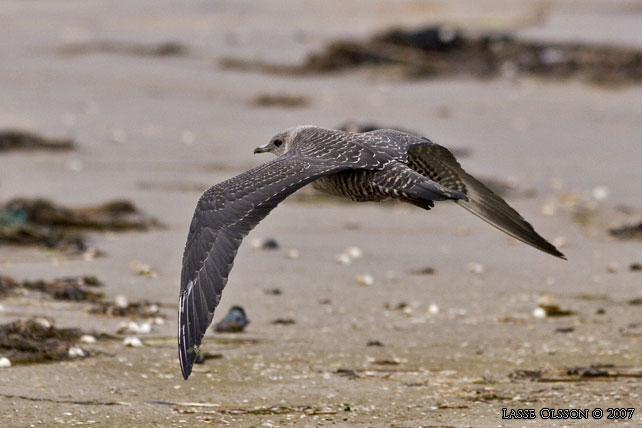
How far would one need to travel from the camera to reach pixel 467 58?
15.6 m

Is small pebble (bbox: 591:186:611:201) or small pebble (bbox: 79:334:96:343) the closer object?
small pebble (bbox: 79:334:96:343)

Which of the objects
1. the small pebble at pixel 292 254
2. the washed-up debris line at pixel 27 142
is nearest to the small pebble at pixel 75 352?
the small pebble at pixel 292 254

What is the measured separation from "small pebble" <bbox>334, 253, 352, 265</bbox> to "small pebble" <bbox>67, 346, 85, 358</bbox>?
2759mm

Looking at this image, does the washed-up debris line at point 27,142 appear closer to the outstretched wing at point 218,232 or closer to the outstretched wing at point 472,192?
the outstretched wing at point 472,192

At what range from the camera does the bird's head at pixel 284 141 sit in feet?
23.4

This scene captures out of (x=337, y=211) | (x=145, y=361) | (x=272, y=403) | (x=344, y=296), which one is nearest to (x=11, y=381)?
(x=145, y=361)

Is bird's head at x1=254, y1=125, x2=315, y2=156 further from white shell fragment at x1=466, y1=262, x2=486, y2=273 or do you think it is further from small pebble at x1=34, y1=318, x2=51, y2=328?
white shell fragment at x1=466, y1=262, x2=486, y2=273

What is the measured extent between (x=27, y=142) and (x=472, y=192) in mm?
6367

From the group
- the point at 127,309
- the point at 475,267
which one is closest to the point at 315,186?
the point at 127,309

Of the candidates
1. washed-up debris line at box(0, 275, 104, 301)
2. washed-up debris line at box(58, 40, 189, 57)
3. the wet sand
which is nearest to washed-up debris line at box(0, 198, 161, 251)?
the wet sand

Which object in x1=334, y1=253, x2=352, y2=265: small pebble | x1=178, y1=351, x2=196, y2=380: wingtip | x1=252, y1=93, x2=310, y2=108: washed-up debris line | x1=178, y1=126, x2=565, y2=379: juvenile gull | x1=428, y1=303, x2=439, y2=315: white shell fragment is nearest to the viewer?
x1=178, y1=351, x2=196, y2=380: wingtip

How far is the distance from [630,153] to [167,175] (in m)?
4.32

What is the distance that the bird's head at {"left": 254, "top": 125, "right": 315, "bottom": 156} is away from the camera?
7.14 metres

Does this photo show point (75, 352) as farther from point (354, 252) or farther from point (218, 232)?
point (354, 252)
